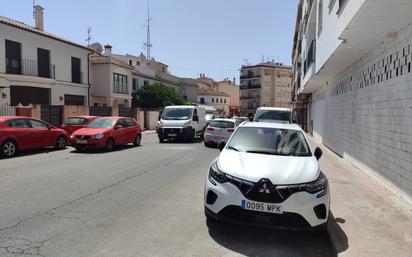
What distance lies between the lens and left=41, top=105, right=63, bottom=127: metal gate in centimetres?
1969

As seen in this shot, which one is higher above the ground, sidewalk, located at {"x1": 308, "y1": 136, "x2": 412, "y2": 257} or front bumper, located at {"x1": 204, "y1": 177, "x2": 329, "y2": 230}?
front bumper, located at {"x1": 204, "y1": 177, "x2": 329, "y2": 230}

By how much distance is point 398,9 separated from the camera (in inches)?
245

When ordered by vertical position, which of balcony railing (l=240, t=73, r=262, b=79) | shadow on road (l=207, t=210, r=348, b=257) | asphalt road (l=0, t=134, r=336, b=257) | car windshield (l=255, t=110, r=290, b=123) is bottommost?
shadow on road (l=207, t=210, r=348, b=257)

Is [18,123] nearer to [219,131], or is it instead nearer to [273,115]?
[219,131]

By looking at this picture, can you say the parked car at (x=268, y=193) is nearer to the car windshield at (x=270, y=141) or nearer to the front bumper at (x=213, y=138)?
the car windshield at (x=270, y=141)

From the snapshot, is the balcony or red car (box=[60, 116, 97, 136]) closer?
red car (box=[60, 116, 97, 136])

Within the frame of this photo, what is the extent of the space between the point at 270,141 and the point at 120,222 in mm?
2888

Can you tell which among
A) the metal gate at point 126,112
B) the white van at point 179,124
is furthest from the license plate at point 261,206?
the metal gate at point 126,112

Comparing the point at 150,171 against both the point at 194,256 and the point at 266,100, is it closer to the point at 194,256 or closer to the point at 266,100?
the point at 194,256

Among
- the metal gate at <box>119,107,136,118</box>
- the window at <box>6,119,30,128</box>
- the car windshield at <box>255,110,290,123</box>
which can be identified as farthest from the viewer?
the metal gate at <box>119,107,136,118</box>

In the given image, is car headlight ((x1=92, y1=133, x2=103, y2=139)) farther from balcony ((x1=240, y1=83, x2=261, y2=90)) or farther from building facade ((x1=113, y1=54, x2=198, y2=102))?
balcony ((x1=240, y1=83, x2=261, y2=90))

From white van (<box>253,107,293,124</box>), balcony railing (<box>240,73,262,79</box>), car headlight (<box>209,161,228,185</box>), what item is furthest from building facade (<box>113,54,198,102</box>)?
car headlight (<box>209,161,228,185</box>)

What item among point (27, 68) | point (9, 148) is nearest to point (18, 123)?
point (9, 148)

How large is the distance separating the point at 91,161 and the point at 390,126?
8.85 metres
